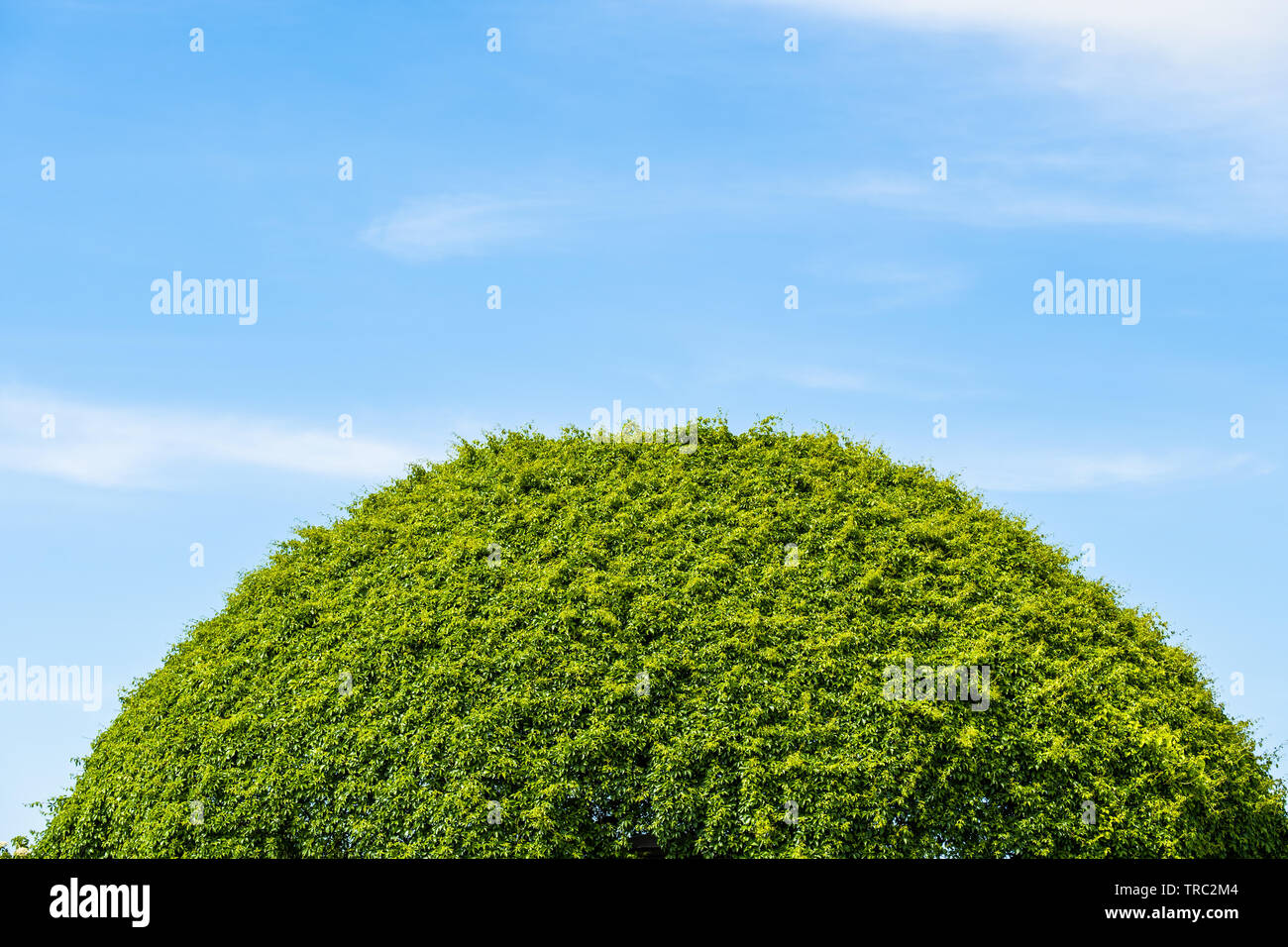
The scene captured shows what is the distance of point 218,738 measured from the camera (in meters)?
13.8

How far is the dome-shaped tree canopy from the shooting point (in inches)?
479

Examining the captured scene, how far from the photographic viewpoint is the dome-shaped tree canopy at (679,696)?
12.2m

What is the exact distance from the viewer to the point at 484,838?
11.8 m

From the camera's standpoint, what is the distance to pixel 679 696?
12.9 m
